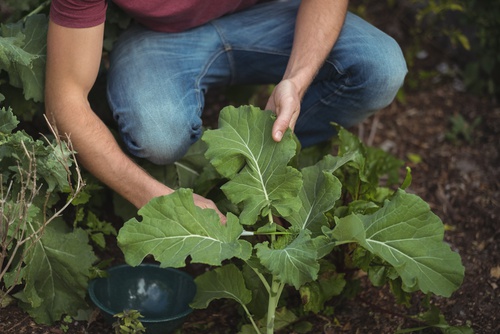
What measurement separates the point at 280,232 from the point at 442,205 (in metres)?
1.33

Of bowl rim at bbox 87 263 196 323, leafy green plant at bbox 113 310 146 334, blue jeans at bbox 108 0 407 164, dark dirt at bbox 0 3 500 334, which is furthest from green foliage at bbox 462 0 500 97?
leafy green plant at bbox 113 310 146 334

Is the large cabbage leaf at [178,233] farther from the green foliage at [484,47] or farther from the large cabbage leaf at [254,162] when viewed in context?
the green foliage at [484,47]

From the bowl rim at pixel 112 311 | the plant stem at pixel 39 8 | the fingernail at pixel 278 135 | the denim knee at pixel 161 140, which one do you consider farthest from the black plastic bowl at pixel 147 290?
the plant stem at pixel 39 8

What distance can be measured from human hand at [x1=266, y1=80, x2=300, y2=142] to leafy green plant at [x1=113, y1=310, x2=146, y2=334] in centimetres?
71

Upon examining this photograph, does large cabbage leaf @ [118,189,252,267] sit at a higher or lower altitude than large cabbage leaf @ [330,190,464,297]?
higher

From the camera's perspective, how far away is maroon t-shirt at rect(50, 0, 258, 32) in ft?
8.06

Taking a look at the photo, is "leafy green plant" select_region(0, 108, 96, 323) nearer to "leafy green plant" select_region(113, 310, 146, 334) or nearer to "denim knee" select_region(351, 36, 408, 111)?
"leafy green plant" select_region(113, 310, 146, 334)

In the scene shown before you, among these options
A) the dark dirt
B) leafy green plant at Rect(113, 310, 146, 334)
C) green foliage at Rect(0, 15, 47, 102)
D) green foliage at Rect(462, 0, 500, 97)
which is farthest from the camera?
green foliage at Rect(462, 0, 500, 97)

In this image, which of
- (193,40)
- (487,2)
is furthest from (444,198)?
(193,40)

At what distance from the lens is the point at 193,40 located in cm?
295

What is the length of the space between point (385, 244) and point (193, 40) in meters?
1.17

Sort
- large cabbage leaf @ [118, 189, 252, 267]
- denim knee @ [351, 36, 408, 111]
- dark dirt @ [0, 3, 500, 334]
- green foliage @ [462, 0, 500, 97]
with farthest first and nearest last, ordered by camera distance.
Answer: green foliage @ [462, 0, 500, 97] < denim knee @ [351, 36, 408, 111] < dark dirt @ [0, 3, 500, 334] < large cabbage leaf @ [118, 189, 252, 267]

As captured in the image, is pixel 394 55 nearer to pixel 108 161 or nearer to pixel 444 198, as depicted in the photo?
pixel 444 198

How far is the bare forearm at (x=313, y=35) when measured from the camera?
9.08 ft
